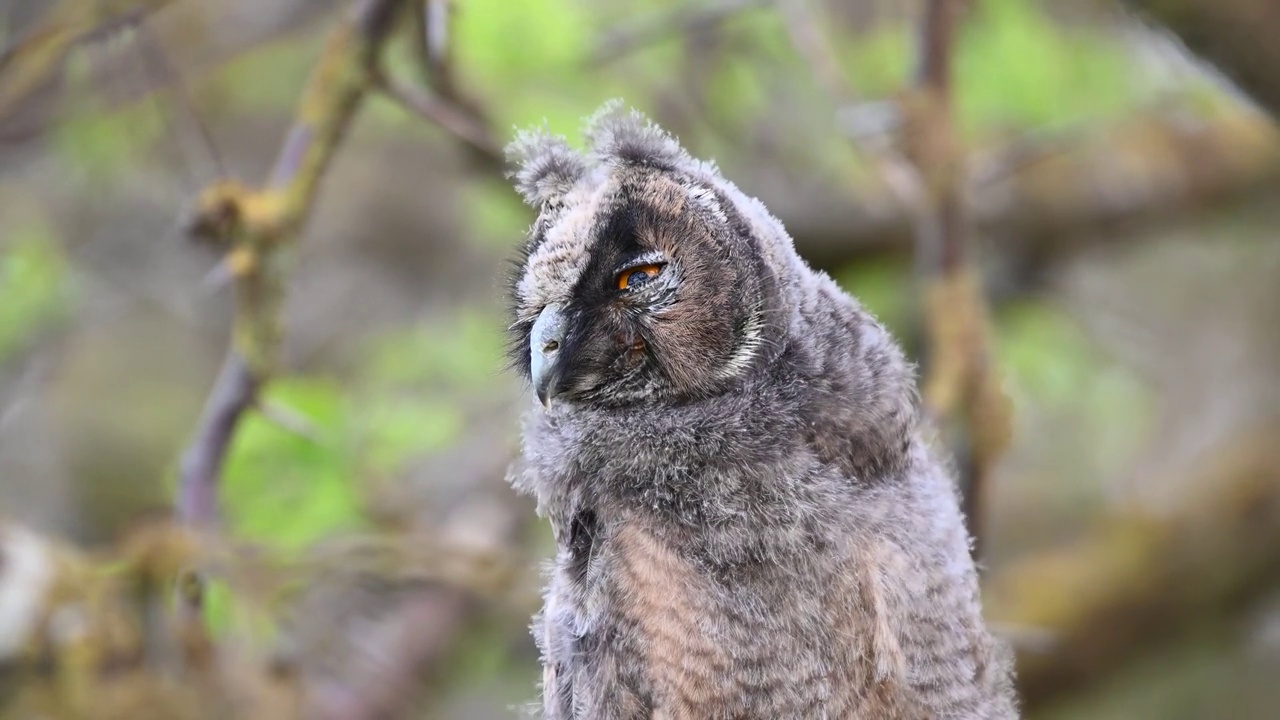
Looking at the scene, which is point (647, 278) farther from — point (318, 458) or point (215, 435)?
point (318, 458)

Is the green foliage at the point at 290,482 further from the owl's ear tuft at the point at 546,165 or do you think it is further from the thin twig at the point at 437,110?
the owl's ear tuft at the point at 546,165

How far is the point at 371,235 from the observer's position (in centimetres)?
1055

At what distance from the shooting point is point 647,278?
7.07 feet

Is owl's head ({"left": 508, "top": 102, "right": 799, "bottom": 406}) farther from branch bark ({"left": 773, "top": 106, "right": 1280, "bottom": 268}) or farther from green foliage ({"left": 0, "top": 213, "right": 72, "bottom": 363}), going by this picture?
branch bark ({"left": 773, "top": 106, "right": 1280, "bottom": 268})

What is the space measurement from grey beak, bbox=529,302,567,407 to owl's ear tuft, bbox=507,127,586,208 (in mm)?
261

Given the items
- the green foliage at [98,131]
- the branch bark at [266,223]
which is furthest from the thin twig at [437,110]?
the green foliage at [98,131]

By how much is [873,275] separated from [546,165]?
437 cm

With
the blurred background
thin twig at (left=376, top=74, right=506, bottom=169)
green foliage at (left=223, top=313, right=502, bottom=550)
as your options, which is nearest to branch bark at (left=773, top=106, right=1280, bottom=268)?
the blurred background

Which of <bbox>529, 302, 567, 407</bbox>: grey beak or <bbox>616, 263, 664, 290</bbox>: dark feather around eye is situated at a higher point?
<bbox>616, 263, 664, 290</bbox>: dark feather around eye

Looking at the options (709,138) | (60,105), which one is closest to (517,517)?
(709,138)

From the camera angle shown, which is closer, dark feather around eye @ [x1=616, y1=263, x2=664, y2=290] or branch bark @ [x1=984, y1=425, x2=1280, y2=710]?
dark feather around eye @ [x1=616, y1=263, x2=664, y2=290]

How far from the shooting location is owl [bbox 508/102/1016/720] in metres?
2.13

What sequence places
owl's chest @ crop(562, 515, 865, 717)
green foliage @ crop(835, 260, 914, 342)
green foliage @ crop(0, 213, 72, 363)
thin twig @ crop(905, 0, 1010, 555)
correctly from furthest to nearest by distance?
green foliage @ crop(835, 260, 914, 342), green foliage @ crop(0, 213, 72, 363), thin twig @ crop(905, 0, 1010, 555), owl's chest @ crop(562, 515, 865, 717)

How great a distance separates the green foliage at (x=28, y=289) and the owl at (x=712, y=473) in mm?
3231
